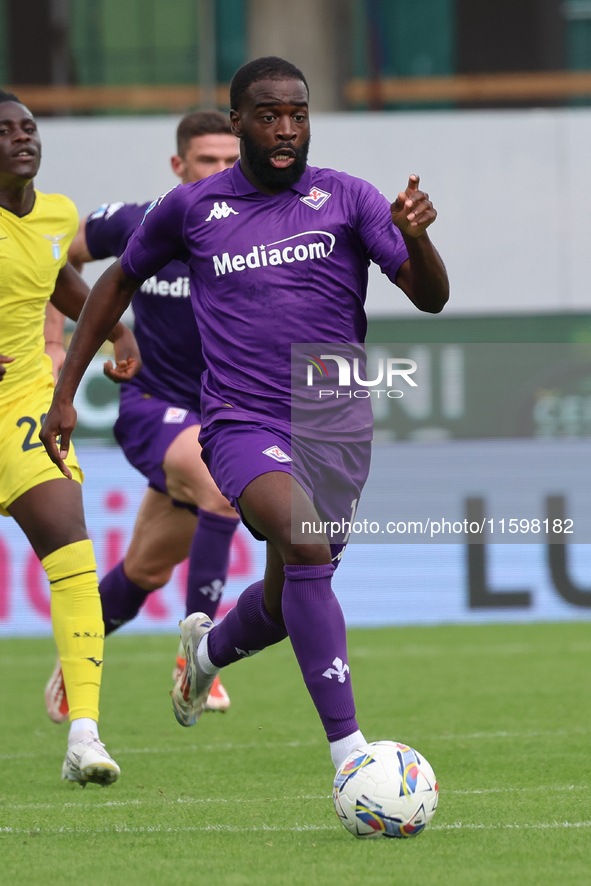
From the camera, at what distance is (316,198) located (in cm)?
411

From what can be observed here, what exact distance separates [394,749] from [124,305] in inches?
62.9

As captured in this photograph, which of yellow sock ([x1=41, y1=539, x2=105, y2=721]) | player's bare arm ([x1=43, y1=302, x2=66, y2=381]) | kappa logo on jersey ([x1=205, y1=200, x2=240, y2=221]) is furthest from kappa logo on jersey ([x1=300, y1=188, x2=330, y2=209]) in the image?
player's bare arm ([x1=43, y1=302, x2=66, y2=381])

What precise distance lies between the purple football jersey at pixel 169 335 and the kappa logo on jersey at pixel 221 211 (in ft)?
6.22

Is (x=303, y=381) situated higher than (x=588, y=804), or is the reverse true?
(x=303, y=381)

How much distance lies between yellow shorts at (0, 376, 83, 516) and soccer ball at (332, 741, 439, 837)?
5.46 feet

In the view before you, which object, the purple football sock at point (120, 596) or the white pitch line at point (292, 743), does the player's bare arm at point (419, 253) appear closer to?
the white pitch line at point (292, 743)

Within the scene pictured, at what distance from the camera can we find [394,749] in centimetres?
358

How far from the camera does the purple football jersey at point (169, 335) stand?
609 centimetres

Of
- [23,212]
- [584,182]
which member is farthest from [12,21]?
[23,212]

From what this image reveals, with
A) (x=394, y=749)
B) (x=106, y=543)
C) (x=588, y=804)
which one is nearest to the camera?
(x=394, y=749)

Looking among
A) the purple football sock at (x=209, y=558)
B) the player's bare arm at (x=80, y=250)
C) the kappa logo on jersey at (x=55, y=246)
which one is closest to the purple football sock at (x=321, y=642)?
the kappa logo on jersey at (x=55, y=246)

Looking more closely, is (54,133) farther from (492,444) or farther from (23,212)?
(23,212)

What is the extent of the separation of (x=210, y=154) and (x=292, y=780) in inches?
108

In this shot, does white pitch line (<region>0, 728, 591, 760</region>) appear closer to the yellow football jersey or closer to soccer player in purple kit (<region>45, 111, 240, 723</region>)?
soccer player in purple kit (<region>45, 111, 240, 723</region>)
